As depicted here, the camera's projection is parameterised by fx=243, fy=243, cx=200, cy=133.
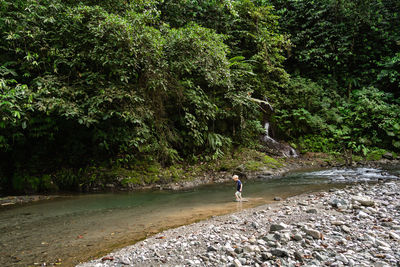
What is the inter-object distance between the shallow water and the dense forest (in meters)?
2.24

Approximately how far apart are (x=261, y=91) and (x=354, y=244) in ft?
42.4

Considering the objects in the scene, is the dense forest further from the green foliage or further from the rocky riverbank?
the rocky riverbank

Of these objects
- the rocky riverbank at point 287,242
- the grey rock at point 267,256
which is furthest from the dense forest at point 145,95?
the grey rock at point 267,256

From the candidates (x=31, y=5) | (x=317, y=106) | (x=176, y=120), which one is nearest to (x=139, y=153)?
(x=176, y=120)

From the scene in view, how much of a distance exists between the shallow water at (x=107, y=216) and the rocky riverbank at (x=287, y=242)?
2.08ft

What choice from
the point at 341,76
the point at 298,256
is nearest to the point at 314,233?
the point at 298,256

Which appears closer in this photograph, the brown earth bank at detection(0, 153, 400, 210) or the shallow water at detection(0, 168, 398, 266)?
the shallow water at detection(0, 168, 398, 266)

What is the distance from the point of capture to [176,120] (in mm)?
10844

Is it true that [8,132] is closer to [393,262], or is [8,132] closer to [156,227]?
[156,227]

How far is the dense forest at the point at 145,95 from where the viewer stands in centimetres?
761

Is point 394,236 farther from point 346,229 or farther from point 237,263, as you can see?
point 237,263

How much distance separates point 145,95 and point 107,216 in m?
4.84

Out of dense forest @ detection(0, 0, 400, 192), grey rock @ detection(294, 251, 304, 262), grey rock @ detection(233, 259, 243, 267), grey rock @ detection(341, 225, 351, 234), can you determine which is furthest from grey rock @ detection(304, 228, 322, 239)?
dense forest @ detection(0, 0, 400, 192)

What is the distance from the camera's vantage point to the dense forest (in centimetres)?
761
